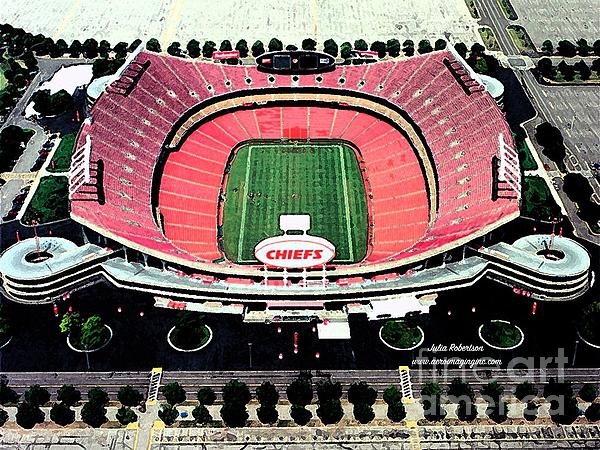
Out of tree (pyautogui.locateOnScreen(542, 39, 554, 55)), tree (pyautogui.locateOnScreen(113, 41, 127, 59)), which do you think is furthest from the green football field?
tree (pyautogui.locateOnScreen(542, 39, 554, 55))

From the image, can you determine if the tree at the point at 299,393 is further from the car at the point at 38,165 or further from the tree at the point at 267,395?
the car at the point at 38,165

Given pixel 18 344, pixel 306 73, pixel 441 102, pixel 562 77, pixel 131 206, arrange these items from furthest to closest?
1. pixel 562 77
2. pixel 306 73
3. pixel 441 102
4. pixel 131 206
5. pixel 18 344

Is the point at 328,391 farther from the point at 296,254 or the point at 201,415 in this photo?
the point at 296,254

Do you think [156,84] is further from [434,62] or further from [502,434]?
[502,434]

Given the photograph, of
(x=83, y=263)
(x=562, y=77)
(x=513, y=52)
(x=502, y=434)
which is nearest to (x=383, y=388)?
(x=502, y=434)

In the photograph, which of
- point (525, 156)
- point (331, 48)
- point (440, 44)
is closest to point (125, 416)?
point (525, 156)
